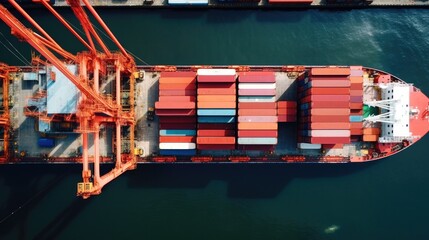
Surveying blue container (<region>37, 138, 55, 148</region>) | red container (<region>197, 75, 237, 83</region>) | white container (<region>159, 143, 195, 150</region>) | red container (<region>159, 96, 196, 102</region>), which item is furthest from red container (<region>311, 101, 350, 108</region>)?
blue container (<region>37, 138, 55, 148</region>)

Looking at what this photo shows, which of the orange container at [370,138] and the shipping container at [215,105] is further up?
the shipping container at [215,105]

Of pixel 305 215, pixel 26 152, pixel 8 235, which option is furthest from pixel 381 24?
pixel 8 235

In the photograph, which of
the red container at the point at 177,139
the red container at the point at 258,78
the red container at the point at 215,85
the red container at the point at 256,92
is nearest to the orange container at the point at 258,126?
the red container at the point at 256,92

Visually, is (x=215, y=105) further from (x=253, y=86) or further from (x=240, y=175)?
(x=240, y=175)

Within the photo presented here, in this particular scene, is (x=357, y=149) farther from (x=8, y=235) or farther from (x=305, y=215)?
(x=8, y=235)

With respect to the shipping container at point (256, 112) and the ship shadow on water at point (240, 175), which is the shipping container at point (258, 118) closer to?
the shipping container at point (256, 112)

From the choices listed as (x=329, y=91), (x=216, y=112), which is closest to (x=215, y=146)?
(x=216, y=112)
